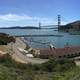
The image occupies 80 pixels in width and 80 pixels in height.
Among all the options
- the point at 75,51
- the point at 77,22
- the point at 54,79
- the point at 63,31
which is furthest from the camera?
the point at 63,31

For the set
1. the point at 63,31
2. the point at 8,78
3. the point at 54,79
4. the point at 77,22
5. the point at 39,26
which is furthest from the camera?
the point at 39,26

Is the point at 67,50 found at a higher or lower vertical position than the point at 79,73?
lower

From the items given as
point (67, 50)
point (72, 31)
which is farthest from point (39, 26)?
point (67, 50)

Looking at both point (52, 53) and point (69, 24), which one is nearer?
point (52, 53)

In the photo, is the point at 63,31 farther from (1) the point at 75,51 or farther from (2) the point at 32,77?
(2) the point at 32,77

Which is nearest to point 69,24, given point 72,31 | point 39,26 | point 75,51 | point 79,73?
point 72,31

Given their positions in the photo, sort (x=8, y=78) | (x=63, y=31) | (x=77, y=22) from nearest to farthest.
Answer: (x=8, y=78)
(x=77, y=22)
(x=63, y=31)

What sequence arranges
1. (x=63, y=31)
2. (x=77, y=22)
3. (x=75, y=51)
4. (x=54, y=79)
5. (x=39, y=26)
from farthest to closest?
(x=39, y=26) < (x=63, y=31) < (x=77, y=22) < (x=75, y=51) < (x=54, y=79)

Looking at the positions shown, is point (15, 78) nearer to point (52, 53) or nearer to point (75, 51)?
point (52, 53)

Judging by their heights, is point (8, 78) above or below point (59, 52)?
above
